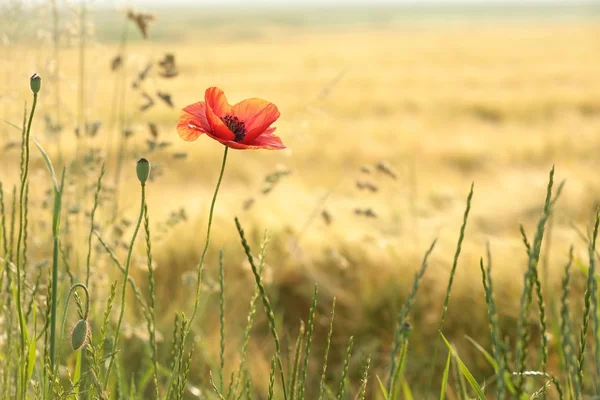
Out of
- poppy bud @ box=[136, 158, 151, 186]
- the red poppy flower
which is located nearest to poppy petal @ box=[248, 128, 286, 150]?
the red poppy flower

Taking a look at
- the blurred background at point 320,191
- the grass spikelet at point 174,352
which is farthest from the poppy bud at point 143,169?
the blurred background at point 320,191

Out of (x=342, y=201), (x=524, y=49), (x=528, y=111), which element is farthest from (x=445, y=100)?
(x=524, y=49)

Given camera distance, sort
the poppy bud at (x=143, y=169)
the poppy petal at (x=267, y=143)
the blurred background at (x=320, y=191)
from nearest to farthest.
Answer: the poppy bud at (x=143, y=169)
the poppy petal at (x=267, y=143)
the blurred background at (x=320, y=191)

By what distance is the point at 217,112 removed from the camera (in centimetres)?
89

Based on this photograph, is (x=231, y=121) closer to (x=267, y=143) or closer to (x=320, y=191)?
(x=267, y=143)

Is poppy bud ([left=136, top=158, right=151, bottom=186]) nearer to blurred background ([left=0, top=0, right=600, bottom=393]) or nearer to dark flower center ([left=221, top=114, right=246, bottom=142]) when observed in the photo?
dark flower center ([left=221, top=114, right=246, bottom=142])

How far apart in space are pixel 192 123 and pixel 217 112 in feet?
0.14

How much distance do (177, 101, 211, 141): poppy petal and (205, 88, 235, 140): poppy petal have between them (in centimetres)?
1

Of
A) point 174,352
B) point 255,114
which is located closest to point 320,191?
point 255,114

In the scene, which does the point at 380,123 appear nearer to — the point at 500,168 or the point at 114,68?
the point at 500,168

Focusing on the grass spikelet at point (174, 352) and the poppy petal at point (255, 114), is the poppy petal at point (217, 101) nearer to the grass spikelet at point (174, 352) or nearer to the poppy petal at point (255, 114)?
the poppy petal at point (255, 114)

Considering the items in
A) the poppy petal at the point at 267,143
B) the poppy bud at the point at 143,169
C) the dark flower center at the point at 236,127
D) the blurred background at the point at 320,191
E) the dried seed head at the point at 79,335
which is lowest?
the blurred background at the point at 320,191

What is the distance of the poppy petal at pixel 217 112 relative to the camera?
0.82 m

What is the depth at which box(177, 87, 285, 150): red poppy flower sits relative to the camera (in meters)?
0.82
